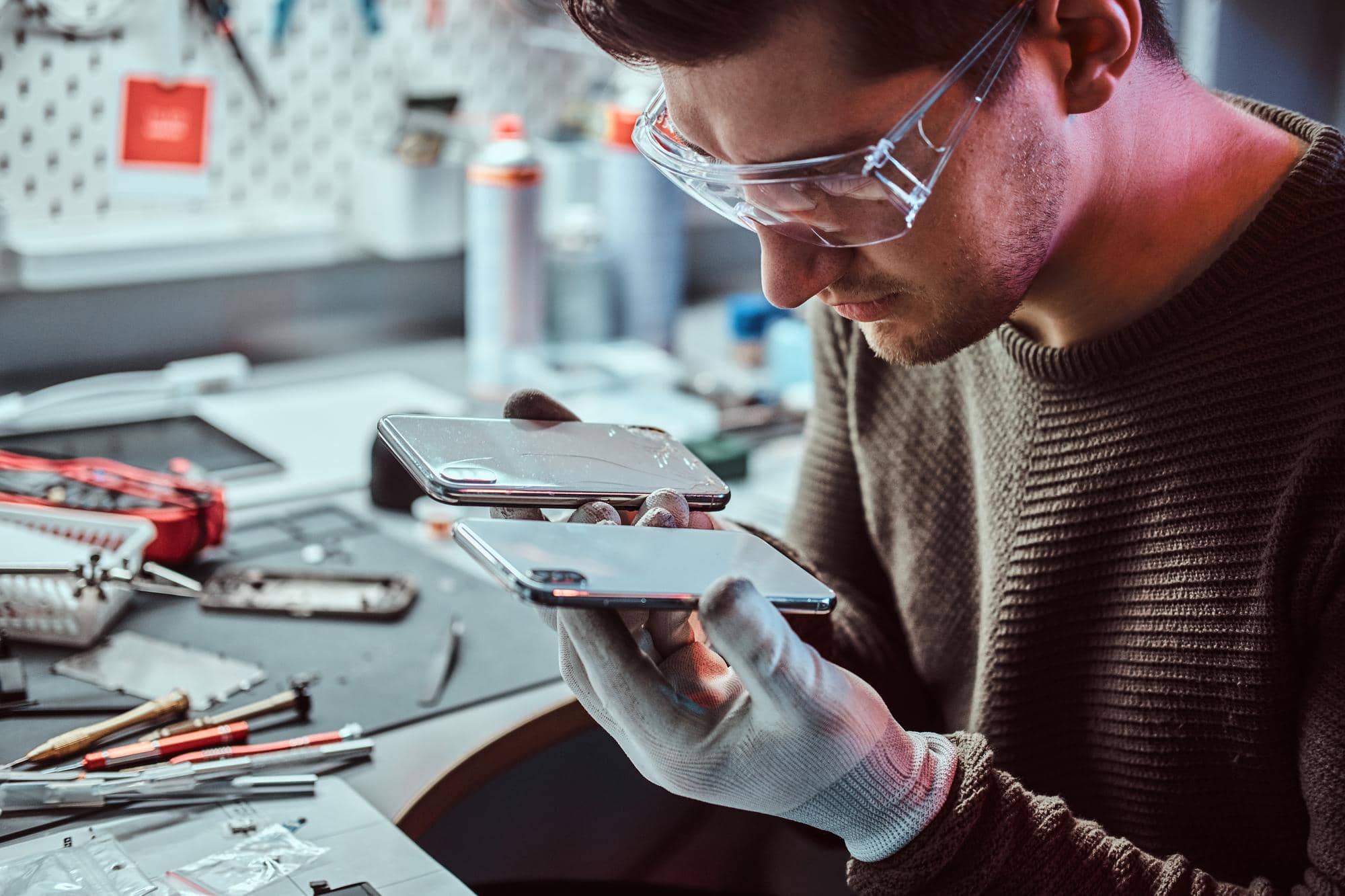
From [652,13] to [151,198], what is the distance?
3.86 ft

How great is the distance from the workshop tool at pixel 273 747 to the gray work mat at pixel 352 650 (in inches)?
0.6

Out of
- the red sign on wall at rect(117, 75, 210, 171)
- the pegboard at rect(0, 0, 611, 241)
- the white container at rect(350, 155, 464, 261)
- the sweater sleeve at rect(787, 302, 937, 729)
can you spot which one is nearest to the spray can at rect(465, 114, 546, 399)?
the white container at rect(350, 155, 464, 261)

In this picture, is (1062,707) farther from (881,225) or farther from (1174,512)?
(881,225)

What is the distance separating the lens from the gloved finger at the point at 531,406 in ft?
3.07

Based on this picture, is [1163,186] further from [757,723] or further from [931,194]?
[757,723]

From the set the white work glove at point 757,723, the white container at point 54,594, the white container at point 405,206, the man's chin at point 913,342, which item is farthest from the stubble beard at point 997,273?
the white container at point 405,206

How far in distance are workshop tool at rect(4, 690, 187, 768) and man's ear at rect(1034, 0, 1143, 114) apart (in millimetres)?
729

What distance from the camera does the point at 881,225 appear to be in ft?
2.55

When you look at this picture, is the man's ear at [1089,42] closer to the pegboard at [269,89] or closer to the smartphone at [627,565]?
the smartphone at [627,565]

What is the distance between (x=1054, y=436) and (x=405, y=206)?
3.64 feet

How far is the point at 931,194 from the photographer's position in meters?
0.78

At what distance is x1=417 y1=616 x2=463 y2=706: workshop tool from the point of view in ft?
3.25

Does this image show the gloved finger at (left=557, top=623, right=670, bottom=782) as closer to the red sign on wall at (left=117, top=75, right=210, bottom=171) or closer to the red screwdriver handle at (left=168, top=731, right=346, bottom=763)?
the red screwdriver handle at (left=168, top=731, right=346, bottom=763)

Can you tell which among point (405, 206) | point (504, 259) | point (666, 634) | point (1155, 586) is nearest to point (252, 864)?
point (666, 634)
